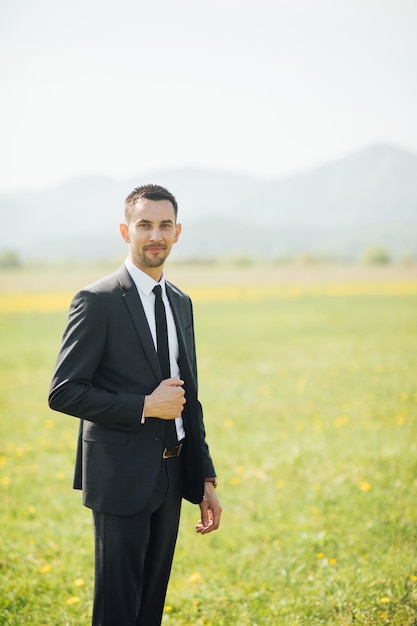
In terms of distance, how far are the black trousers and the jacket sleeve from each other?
44 centimetres

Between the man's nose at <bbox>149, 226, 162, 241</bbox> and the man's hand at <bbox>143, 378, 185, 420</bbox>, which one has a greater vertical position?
the man's nose at <bbox>149, 226, 162, 241</bbox>

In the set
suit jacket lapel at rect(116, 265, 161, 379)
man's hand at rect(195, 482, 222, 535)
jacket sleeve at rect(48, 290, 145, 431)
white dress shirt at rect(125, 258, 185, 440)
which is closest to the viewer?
jacket sleeve at rect(48, 290, 145, 431)

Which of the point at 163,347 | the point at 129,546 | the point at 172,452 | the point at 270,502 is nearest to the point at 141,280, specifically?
the point at 163,347

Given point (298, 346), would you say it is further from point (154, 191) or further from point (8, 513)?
point (154, 191)

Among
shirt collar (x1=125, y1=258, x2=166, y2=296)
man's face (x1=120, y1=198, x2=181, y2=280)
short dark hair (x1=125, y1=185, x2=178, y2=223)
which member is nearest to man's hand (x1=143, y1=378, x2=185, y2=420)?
shirt collar (x1=125, y1=258, x2=166, y2=296)

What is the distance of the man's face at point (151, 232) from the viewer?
8.34ft

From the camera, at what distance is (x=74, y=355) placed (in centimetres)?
239

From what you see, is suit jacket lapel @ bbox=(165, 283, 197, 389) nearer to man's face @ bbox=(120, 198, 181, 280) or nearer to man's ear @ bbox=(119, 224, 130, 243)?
man's face @ bbox=(120, 198, 181, 280)

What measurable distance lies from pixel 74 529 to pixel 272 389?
A: 5.92 metres

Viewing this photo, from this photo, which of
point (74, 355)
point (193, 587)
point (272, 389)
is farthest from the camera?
point (272, 389)

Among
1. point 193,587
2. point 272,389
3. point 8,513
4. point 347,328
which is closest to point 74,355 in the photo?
point 193,587

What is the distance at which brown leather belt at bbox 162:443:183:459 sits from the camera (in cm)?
260

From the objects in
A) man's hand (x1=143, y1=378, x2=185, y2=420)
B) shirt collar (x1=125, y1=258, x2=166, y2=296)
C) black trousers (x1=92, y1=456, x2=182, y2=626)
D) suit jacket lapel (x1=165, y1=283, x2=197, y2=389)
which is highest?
shirt collar (x1=125, y1=258, x2=166, y2=296)

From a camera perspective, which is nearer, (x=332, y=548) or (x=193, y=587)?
(x=193, y=587)
